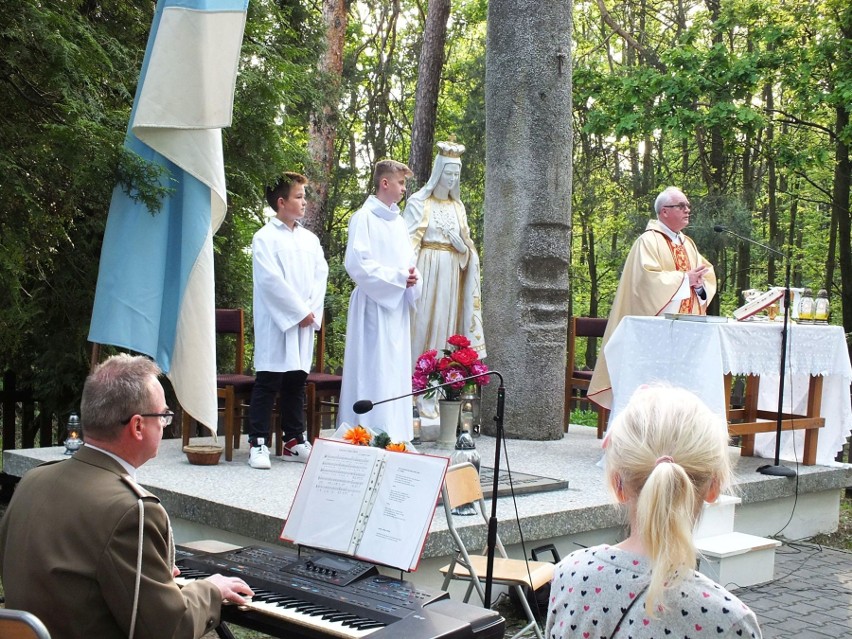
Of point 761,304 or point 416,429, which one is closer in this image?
point 761,304

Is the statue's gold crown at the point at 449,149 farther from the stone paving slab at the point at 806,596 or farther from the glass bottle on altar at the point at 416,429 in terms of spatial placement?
the stone paving slab at the point at 806,596

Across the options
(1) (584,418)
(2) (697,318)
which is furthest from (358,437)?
(1) (584,418)

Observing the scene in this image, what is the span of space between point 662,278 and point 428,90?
7.48 metres

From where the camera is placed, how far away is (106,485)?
2455 mm

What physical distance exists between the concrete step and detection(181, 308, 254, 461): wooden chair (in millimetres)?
3180

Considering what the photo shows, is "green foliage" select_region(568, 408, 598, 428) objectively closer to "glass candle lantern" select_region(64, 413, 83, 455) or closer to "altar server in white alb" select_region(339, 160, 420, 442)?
"altar server in white alb" select_region(339, 160, 420, 442)

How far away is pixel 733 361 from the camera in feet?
22.3

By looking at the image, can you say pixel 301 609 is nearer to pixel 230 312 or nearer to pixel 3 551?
pixel 3 551

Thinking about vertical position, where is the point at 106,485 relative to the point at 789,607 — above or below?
above

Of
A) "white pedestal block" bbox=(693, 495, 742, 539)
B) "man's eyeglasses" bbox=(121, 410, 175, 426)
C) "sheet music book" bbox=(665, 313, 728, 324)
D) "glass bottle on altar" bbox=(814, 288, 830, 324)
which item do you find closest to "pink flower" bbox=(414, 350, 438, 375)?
"sheet music book" bbox=(665, 313, 728, 324)

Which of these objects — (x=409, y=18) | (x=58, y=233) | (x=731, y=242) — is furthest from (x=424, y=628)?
(x=409, y=18)

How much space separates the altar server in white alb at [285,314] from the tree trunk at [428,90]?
7.23 m

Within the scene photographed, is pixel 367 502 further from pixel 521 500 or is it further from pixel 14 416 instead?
pixel 14 416

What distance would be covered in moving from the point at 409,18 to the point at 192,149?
16.8 meters
